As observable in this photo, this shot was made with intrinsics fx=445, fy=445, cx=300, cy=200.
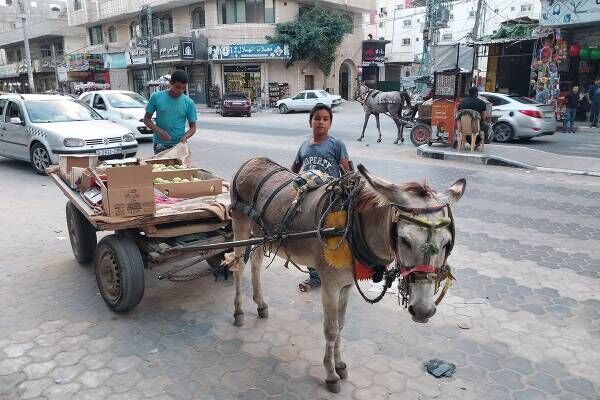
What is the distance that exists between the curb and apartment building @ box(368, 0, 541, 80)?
30516 mm

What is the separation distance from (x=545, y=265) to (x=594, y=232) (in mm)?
1668

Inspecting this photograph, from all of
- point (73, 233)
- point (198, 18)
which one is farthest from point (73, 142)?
point (198, 18)

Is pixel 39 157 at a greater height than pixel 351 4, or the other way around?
pixel 351 4

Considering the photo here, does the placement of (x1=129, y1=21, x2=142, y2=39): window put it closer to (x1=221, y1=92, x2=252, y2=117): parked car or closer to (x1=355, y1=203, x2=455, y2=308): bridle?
(x1=221, y1=92, x2=252, y2=117): parked car

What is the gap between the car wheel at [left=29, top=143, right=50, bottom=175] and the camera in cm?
977

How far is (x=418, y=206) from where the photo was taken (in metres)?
2.18

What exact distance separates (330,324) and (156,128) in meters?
3.84

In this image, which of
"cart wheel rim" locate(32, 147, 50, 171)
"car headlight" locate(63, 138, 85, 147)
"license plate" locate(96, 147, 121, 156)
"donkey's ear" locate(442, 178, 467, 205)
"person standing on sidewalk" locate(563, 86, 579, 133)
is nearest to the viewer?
"donkey's ear" locate(442, 178, 467, 205)

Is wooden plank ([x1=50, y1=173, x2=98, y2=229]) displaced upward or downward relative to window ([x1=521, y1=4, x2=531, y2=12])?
downward

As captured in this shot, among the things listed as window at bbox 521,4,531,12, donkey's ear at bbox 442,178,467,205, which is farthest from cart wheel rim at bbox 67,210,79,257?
window at bbox 521,4,531,12

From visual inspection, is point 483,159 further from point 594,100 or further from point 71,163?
point 594,100

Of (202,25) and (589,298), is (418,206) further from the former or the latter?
(202,25)

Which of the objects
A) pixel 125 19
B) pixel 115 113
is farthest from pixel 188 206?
pixel 125 19

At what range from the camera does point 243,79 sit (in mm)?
35062
